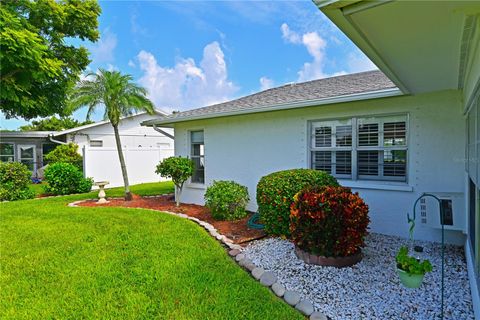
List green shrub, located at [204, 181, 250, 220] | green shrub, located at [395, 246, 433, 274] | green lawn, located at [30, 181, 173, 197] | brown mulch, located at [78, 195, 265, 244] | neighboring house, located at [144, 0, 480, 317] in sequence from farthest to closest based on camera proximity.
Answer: green lawn, located at [30, 181, 173, 197]
green shrub, located at [204, 181, 250, 220]
brown mulch, located at [78, 195, 265, 244]
green shrub, located at [395, 246, 433, 274]
neighboring house, located at [144, 0, 480, 317]

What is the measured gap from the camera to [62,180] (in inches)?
456

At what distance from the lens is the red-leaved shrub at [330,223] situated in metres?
3.94

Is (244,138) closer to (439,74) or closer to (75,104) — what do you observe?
(439,74)

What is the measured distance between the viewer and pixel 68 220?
22.2 feet

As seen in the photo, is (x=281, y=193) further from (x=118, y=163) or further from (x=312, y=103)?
(x=118, y=163)

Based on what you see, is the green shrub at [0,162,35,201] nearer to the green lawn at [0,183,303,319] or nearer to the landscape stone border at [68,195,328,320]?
the green lawn at [0,183,303,319]

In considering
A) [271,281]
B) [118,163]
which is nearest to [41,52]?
[118,163]

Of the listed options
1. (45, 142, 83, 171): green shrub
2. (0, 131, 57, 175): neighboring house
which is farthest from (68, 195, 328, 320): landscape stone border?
(0, 131, 57, 175): neighboring house

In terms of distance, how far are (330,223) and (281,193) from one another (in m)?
1.38

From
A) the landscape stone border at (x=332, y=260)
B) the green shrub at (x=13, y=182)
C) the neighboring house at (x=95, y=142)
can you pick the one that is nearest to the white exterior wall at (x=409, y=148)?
the landscape stone border at (x=332, y=260)

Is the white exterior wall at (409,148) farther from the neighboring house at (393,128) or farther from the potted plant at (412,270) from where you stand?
the potted plant at (412,270)

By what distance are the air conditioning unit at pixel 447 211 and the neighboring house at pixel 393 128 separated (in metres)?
0.02

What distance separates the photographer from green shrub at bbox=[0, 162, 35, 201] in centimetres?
1041

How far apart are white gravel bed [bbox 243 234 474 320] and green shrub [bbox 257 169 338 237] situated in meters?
0.54
